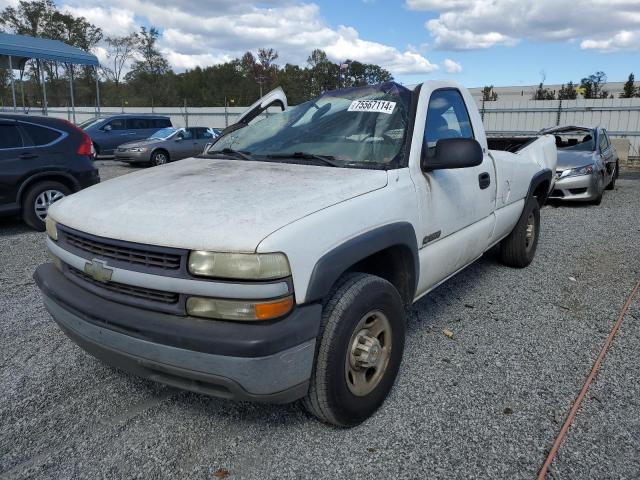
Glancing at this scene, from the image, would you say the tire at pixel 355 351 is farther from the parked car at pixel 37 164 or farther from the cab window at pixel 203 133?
the cab window at pixel 203 133

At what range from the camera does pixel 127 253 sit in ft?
7.23

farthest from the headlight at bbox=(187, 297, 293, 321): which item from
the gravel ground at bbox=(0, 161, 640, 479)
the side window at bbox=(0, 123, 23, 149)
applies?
the side window at bbox=(0, 123, 23, 149)

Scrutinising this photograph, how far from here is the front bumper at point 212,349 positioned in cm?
200

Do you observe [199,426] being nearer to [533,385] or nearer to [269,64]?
[533,385]

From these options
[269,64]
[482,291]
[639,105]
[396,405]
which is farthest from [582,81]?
[269,64]

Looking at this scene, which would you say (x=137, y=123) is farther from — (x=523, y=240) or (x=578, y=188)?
(x=523, y=240)

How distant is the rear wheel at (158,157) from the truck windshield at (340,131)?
527 inches

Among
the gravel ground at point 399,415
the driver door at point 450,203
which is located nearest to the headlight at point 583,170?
the gravel ground at point 399,415

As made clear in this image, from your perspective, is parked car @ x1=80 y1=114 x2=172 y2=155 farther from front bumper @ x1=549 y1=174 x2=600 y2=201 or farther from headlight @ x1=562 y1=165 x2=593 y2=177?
headlight @ x1=562 y1=165 x2=593 y2=177

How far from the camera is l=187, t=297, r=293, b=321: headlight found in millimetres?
2020

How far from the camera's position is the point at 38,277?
274cm

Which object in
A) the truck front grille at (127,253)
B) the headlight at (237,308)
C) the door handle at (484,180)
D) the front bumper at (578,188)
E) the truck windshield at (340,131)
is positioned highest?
the truck windshield at (340,131)

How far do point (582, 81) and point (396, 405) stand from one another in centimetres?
3362

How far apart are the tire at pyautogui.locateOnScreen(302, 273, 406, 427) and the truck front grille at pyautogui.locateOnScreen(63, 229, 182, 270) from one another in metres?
0.71
